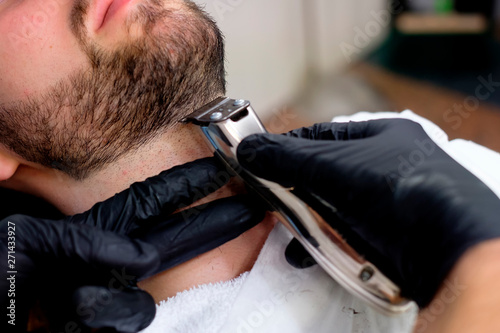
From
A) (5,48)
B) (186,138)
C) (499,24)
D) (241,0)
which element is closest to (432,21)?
(499,24)

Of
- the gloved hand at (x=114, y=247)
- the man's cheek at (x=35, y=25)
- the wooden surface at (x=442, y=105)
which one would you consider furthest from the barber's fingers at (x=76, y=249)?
the wooden surface at (x=442, y=105)

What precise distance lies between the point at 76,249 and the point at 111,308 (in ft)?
0.36

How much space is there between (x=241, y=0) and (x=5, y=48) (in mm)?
1167

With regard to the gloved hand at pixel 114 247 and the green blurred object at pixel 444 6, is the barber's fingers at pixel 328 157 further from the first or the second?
the green blurred object at pixel 444 6

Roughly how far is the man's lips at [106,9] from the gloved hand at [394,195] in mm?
352

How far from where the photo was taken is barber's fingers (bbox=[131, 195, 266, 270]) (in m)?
0.82

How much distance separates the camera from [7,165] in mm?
961

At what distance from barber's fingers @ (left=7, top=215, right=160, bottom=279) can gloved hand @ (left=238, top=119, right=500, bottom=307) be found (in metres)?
0.24

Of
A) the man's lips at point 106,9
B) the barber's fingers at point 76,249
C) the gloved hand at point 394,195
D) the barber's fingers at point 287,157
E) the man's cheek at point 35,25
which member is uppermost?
the man's cheek at point 35,25

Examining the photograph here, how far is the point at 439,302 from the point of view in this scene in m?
0.63

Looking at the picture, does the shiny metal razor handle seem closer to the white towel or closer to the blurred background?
the white towel

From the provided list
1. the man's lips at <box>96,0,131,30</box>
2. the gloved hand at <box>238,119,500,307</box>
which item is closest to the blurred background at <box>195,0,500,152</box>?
the man's lips at <box>96,0,131,30</box>

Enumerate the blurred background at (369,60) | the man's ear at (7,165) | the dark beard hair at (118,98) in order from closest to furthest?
the dark beard hair at (118,98)
the man's ear at (7,165)
the blurred background at (369,60)

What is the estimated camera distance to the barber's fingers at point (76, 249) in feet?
2.42
